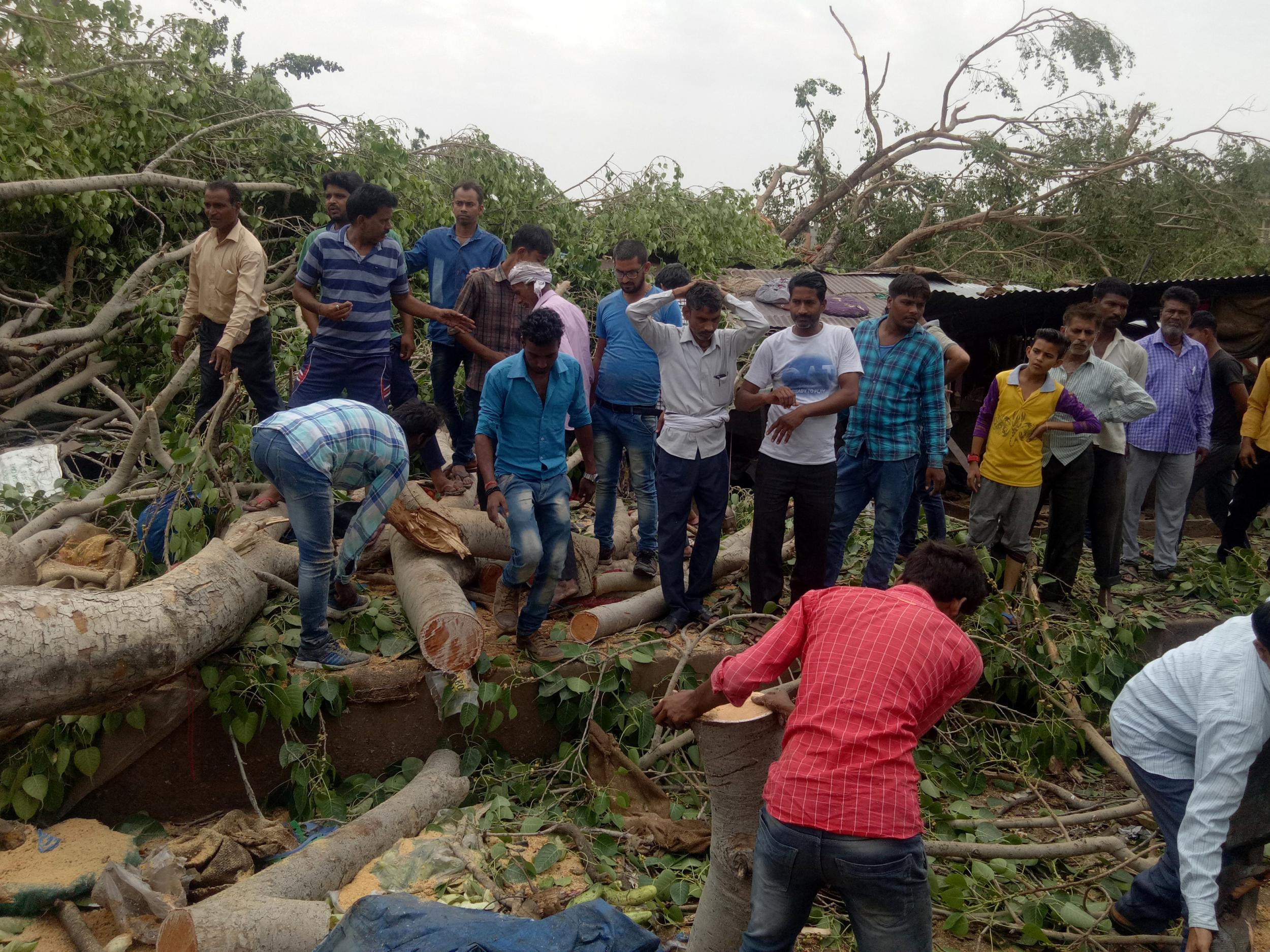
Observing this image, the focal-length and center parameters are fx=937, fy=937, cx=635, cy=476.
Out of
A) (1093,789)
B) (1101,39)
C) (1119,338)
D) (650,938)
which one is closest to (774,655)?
(650,938)

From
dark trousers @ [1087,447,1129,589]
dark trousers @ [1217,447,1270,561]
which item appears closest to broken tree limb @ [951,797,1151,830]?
dark trousers @ [1087,447,1129,589]

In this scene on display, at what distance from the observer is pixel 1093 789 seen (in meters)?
4.57

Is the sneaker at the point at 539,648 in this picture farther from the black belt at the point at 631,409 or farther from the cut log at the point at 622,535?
the black belt at the point at 631,409

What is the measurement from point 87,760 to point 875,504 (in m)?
3.84

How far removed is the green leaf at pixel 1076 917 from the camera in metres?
3.31

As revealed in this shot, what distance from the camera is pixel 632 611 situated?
4.88 meters

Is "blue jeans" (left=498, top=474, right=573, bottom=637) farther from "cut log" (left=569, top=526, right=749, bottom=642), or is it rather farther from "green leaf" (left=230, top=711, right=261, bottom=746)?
"green leaf" (left=230, top=711, right=261, bottom=746)

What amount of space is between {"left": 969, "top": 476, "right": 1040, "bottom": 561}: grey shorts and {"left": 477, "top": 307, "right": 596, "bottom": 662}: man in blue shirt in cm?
248

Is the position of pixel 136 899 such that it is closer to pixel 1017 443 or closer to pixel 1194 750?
pixel 1194 750

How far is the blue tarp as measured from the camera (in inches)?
99.0

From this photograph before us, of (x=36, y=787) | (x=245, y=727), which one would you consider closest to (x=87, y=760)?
(x=36, y=787)

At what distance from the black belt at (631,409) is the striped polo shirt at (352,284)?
1.28m

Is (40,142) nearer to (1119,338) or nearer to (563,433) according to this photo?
(563,433)

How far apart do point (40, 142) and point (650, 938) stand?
6666mm
